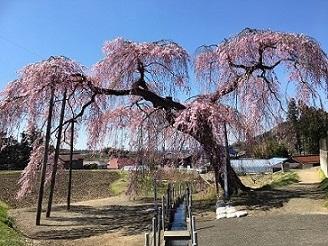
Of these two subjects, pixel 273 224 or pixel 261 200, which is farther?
pixel 261 200

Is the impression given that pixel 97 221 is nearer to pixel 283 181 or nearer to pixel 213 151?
pixel 213 151

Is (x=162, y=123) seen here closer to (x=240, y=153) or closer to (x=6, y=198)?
(x=240, y=153)

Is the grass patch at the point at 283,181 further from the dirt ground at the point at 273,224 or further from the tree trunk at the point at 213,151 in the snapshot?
the dirt ground at the point at 273,224

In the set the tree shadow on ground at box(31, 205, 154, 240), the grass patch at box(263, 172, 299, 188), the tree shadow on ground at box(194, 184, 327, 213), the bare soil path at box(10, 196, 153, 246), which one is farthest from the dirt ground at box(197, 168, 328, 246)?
the grass patch at box(263, 172, 299, 188)

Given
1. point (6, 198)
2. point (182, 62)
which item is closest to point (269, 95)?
point (182, 62)

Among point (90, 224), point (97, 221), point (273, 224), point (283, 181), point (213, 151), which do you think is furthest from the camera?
point (283, 181)

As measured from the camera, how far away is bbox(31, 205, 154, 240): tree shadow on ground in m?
14.9

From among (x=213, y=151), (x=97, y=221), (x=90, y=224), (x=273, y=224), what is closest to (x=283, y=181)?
(x=213, y=151)

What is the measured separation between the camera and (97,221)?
58.1ft

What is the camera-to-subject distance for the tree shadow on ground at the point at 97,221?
587 inches

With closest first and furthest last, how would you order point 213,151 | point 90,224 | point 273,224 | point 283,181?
point 273,224, point 90,224, point 213,151, point 283,181

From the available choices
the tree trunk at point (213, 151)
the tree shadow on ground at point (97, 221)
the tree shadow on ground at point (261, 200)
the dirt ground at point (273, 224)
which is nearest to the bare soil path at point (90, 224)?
the tree shadow on ground at point (97, 221)

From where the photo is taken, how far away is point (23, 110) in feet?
56.7

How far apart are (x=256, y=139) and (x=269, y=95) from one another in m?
2.20
